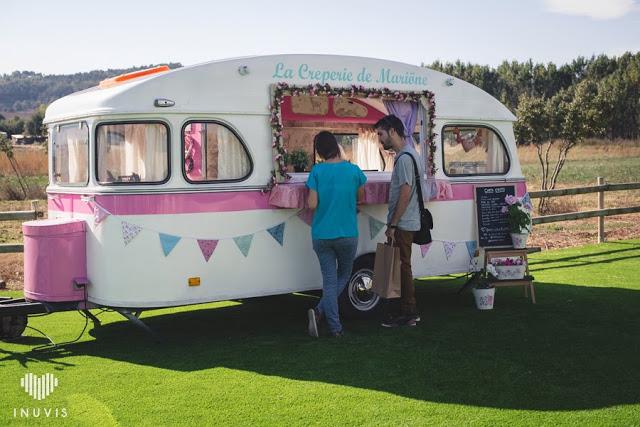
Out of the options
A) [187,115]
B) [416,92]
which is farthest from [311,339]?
[416,92]

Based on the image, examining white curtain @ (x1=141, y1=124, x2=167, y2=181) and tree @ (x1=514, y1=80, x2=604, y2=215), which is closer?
white curtain @ (x1=141, y1=124, x2=167, y2=181)

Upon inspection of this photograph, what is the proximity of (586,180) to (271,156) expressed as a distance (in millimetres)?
22271

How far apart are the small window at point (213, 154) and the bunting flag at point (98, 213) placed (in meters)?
0.80

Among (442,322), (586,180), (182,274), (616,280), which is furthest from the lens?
(586,180)

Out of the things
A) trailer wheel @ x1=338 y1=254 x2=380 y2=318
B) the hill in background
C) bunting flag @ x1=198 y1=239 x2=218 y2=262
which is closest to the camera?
bunting flag @ x1=198 y1=239 x2=218 y2=262

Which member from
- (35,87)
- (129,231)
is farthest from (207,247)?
(35,87)

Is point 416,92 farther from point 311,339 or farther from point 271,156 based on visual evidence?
point 311,339

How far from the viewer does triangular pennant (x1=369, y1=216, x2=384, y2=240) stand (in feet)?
26.1

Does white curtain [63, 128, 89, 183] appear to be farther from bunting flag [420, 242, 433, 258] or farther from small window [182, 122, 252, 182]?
bunting flag [420, 242, 433, 258]

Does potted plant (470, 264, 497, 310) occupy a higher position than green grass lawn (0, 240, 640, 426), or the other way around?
potted plant (470, 264, 497, 310)

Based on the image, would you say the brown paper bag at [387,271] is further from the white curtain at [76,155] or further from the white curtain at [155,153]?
the white curtain at [76,155]

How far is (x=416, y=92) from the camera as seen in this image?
8148mm

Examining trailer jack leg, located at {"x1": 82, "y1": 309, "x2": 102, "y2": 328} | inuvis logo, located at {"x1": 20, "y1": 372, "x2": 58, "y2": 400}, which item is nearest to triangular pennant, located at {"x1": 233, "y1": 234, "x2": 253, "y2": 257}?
trailer jack leg, located at {"x1": 82, "y1": 309, "x2": 102, "y2": 328}

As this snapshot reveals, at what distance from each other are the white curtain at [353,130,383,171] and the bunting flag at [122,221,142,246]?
14.2 ft
